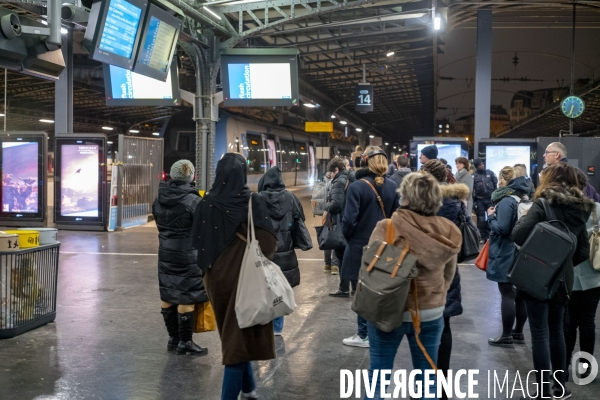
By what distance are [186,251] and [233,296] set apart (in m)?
1.55

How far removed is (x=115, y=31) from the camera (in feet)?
29.9

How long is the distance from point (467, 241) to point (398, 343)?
118 cm

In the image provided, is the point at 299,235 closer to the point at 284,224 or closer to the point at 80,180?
the point at 284,224

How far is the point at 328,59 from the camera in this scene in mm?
25000

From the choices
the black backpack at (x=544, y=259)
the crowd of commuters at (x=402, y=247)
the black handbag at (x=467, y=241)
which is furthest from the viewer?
the black handbag at (x=467, y=241)

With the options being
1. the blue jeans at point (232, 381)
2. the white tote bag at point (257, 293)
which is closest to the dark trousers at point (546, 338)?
the white tote bag at point (257, 293)

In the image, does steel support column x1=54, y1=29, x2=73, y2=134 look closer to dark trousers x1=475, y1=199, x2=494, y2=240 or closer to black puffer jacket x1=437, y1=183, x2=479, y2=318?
dark trousers x1=475, y1=199, x2=494, y2=240

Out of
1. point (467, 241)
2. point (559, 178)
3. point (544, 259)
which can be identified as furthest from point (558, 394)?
point (559, 178)

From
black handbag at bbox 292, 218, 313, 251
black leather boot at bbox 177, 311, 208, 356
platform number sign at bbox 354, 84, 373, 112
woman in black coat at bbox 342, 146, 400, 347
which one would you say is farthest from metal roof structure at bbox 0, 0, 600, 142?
woman in black coat at bbox 342, 146, 400, 347

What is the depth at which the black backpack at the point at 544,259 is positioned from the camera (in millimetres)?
4102

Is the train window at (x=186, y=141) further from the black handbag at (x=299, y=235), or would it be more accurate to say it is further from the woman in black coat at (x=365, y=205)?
the woman in black coat at (x=365, y=205)

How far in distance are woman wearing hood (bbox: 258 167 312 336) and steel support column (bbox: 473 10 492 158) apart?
12.2 meters

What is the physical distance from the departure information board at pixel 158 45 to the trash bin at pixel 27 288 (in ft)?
15.5

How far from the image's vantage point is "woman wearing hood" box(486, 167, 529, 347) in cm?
538
